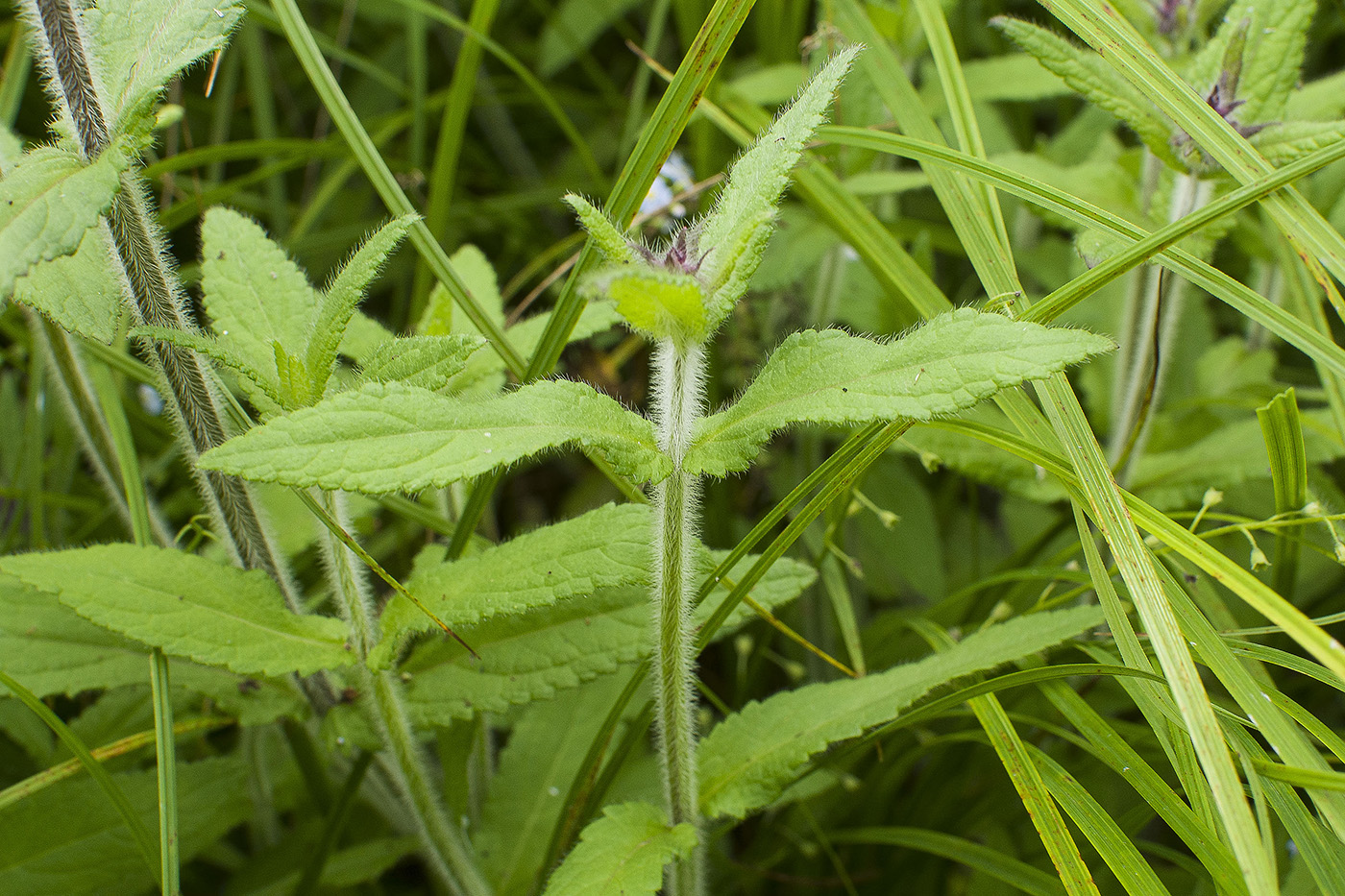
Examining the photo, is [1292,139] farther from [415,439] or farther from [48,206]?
[48,206]

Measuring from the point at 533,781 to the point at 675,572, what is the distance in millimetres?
919

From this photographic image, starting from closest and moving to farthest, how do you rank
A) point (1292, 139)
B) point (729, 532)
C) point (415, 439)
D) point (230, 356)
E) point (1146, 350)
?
point (415, 439) → point (230, 356) → point (1292, 139) → point (1146, 350) → point (729, 532)

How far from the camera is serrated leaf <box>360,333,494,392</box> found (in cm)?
128

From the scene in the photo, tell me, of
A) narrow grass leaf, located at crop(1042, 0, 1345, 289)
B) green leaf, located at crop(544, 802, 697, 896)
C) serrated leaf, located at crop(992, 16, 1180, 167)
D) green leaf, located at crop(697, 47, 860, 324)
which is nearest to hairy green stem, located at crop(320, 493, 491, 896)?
green leaf, located at crop(544, 802, 697, 896)

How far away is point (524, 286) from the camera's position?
3475 mm

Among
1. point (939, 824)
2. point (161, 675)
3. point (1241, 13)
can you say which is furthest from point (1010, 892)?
point (1241, 13)

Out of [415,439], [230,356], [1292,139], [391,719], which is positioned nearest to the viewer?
[415,439]

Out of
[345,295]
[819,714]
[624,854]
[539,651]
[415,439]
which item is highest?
[345,295]

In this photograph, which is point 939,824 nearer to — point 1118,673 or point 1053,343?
point 1118,673

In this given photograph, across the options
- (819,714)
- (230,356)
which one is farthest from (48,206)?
(819,714)

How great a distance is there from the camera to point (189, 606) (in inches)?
59.1

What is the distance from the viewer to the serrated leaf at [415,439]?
1081 millimetres

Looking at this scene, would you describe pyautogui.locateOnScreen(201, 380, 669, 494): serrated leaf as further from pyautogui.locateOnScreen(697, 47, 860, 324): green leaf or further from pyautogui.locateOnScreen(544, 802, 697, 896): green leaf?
pyautogui.locateOnScreen(544, 802, 697, 896): green leaf

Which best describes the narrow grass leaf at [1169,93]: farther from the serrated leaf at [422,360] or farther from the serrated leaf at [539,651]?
the serrated leaf at [422,360]
